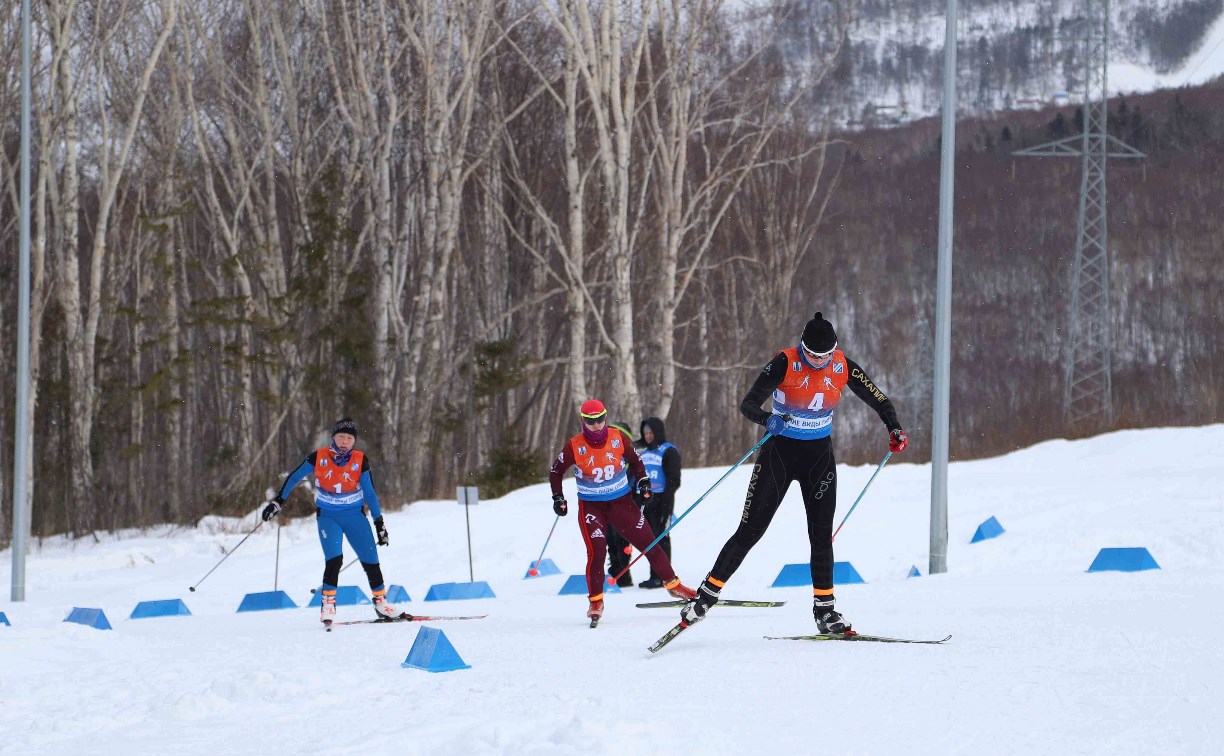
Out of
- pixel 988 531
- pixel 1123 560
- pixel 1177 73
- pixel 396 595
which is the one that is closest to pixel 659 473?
pixel 396 595

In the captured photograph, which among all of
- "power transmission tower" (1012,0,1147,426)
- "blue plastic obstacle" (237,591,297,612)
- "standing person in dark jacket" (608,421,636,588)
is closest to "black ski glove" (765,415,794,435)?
"standing person in dark jacket" (608,421,636,588)

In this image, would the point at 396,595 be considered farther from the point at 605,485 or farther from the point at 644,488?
the point at 644,488

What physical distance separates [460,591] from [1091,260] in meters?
19.3

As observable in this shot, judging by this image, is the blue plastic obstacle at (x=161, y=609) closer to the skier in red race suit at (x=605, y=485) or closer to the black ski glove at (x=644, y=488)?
the skier in red race suit at (x=605, y=485)

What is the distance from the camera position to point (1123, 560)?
464 inches

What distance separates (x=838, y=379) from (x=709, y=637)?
5.48ft

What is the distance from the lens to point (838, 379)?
7770 millimetres

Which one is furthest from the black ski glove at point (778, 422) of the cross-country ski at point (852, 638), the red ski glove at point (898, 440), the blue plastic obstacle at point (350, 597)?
the blue plastic obstacle at point (350, 597)

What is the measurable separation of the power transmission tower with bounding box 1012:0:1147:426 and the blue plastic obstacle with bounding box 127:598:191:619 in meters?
16.1

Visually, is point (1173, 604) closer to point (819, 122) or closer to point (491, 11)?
point (491, 11)

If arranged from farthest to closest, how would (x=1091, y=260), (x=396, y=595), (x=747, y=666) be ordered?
(x=1091, y=260)
(x=396, y=595)
(x=747, y=666)

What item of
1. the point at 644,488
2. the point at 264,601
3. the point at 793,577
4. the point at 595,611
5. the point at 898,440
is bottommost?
the point at 264,601

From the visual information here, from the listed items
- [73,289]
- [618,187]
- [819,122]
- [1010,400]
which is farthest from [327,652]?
[1010,400]

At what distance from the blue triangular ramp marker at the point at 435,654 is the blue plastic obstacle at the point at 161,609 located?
7100 mm
